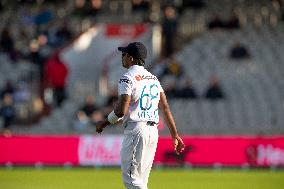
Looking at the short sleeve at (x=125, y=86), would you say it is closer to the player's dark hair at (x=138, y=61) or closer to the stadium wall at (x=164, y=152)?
the player's dark hair at (x=138, y=61)

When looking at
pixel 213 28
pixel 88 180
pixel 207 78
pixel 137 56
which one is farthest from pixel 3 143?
pixel 137 56

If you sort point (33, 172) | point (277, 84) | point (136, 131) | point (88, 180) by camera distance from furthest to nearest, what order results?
point (277, 84) → point (33, 172) → point (88, 180) → point (136, 131)

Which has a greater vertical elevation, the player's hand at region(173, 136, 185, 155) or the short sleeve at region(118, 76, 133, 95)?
the short sleeve at region(118, 76, 133, 95)

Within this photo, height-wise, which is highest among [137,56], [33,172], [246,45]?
[137,56]

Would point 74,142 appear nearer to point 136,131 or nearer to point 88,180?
point 88,180

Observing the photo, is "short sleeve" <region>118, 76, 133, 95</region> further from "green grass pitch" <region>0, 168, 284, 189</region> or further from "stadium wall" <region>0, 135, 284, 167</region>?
"stadium wall" <region>0, 135, 284, 167</region>

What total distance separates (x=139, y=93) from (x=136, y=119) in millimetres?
323

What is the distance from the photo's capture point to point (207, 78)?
31703mm

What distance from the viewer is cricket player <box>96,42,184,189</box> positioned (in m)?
11.2

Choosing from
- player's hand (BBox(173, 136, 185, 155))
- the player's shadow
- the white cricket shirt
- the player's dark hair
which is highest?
the player's dark hair

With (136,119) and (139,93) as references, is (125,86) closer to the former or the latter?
(139,93)

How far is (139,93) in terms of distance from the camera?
11.3 meters

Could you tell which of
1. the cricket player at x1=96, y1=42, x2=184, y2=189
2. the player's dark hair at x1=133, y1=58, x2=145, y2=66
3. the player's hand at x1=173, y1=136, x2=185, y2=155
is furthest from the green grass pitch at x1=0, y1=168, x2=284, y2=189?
the player's dark hair at x1=133, y1=58, x2=145, y2=66

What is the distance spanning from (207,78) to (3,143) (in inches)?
345
